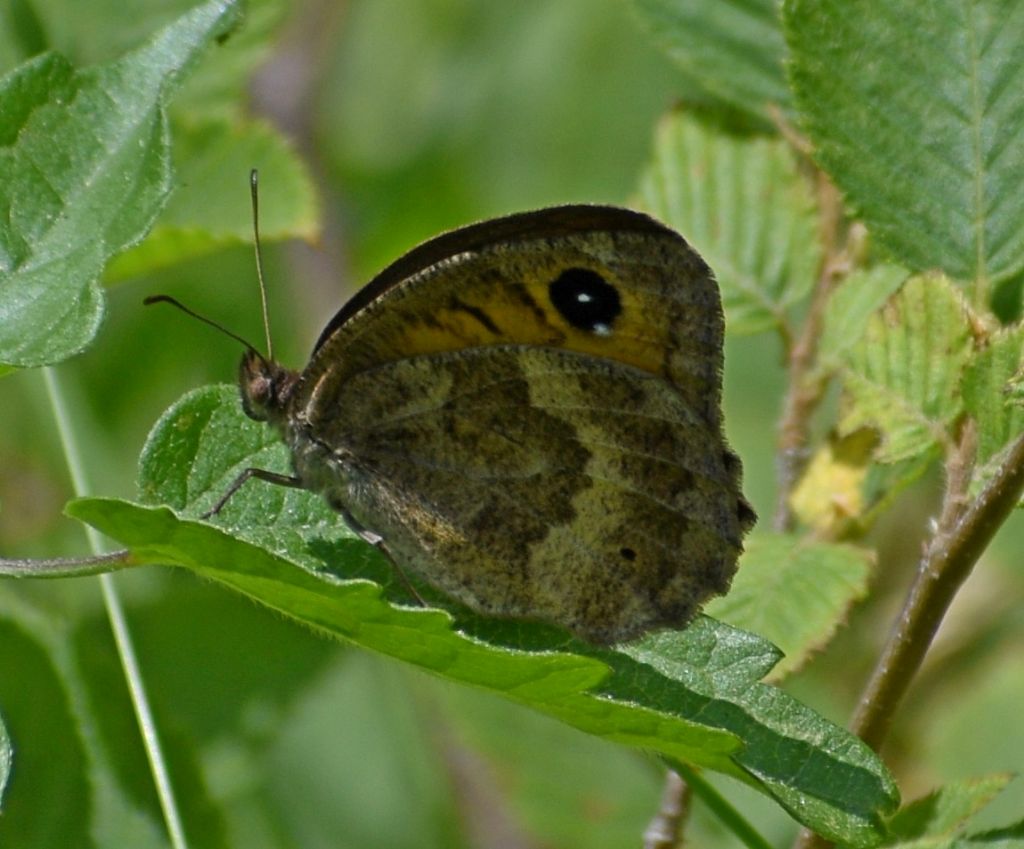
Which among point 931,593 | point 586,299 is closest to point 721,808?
point 931,593

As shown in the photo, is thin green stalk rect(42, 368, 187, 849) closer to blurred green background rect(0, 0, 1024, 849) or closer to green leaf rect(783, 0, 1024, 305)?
blurred green background rect(0, 0, 1024, 849)

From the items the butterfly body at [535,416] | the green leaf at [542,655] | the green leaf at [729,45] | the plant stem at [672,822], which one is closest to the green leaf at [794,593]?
the butterfly body at [535,416]

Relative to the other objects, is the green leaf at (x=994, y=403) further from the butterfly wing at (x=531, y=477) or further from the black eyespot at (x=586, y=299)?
the black eyespot at (x=586, y=299)

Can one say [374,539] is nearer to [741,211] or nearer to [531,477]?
[531,477]

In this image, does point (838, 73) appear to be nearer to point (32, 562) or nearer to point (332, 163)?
point (32, 562)

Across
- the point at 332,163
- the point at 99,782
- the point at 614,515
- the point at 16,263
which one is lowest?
the point at 99,782

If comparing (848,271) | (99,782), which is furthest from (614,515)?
(99,782)
